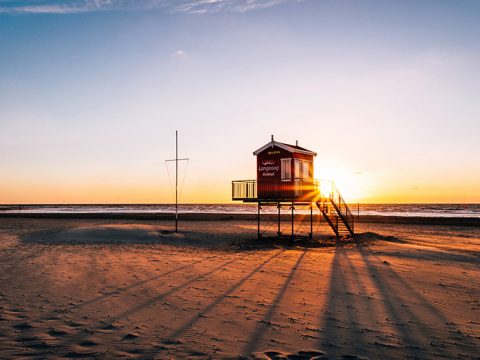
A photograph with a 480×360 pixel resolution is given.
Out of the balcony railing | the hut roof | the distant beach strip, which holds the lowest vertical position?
the distant beach strip

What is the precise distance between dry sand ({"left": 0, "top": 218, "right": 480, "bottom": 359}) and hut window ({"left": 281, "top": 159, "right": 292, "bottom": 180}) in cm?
810

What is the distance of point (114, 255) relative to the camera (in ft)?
59.3

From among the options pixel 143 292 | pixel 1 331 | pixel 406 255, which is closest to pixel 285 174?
pixel 406 255

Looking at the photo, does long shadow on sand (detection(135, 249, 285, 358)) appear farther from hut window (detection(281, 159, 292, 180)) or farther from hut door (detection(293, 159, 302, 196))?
hut window (detection(281, 159, 292, 180))

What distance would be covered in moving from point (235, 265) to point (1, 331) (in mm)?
9449

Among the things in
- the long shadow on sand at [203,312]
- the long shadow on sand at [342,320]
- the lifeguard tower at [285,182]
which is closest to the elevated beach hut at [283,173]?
the lifeguard tower at [285,182]

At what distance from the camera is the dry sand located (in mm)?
6844

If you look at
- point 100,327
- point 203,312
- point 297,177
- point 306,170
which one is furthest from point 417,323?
point 306,170

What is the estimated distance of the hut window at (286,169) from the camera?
25.2 meters

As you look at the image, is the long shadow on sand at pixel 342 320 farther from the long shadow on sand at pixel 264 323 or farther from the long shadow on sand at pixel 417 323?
the long shadow on sand at pixel 264 323

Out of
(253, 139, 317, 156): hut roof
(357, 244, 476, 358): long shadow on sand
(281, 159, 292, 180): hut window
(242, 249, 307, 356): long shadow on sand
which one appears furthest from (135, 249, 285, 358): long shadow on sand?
(253, 139, 317, 156): hut roof

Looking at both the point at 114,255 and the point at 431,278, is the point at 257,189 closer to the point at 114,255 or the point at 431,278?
the point at 114,255

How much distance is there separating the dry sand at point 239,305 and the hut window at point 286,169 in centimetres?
810

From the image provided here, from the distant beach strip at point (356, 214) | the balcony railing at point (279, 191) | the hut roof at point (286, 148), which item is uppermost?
the hut roof at point (286, 148)
